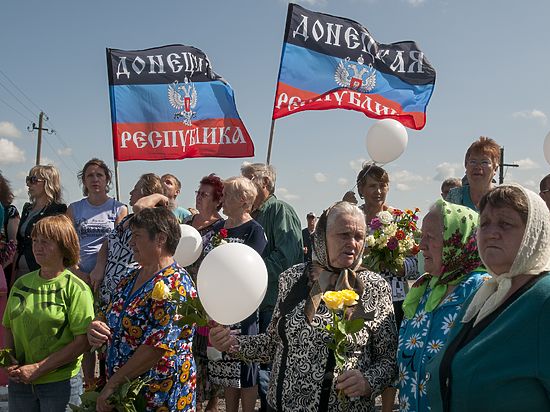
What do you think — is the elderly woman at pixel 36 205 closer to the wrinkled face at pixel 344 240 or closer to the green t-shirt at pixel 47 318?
the green t-shirt at pixel 47 318

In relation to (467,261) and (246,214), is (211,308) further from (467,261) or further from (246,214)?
(246,214)

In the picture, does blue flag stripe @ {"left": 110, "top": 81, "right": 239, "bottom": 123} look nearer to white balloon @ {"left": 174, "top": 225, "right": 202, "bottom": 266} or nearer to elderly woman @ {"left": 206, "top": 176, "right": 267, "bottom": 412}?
elderly woman @ {"left": 206, "top": 176, "right": 267, "bottom": 412}

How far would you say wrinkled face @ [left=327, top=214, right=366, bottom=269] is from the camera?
9.33ft

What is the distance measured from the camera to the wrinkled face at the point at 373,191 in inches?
193

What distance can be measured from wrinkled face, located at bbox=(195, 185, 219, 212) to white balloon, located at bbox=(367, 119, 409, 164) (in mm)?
1784

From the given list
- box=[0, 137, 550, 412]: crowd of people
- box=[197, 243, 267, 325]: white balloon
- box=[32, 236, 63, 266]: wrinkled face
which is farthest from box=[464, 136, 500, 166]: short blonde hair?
box=[32, 236, 63, 266]: wrinkled face

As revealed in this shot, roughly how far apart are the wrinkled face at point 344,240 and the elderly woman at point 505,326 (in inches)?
32.3

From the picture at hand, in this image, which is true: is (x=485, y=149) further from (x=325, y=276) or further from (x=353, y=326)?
(x=353, y=326)

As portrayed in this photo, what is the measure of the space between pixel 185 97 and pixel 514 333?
20.8 feet

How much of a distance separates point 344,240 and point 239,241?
183 cm

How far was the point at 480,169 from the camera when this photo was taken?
467cm

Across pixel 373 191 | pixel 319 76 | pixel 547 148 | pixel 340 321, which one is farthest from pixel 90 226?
pixel 547 148

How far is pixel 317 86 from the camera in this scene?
7348mm

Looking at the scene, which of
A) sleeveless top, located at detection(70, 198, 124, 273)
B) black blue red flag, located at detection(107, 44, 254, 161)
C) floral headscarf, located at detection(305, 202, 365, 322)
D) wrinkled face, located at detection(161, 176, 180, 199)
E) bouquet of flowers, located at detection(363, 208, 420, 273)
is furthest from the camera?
black blue red flag, located at detection(107, 44, 254, 161)
